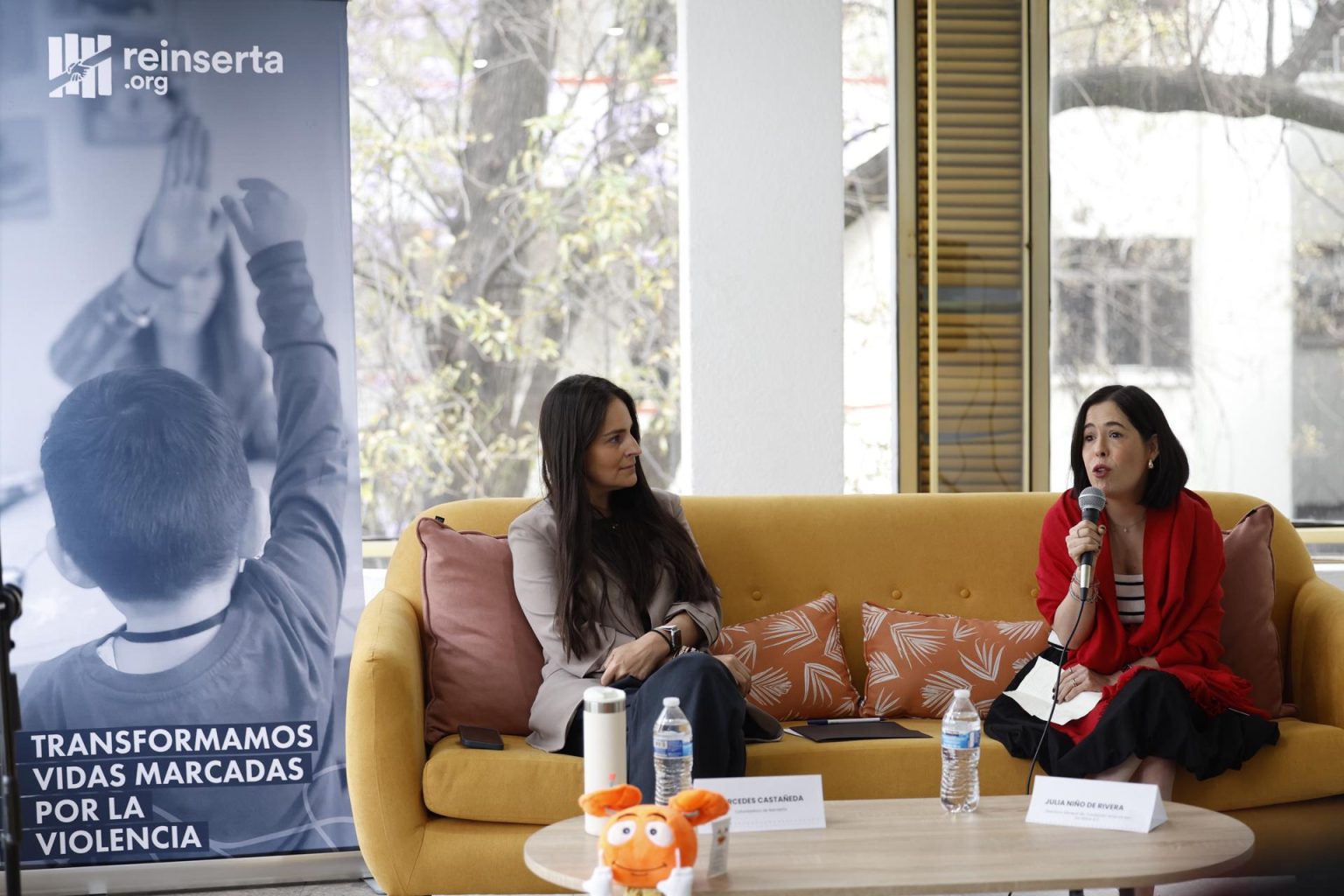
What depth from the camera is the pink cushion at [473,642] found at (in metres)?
2.83

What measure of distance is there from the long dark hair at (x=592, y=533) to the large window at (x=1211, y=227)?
1695mm

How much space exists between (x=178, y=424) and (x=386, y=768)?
107 centimetres

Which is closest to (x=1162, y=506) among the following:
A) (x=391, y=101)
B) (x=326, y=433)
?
(x=326, y=433)

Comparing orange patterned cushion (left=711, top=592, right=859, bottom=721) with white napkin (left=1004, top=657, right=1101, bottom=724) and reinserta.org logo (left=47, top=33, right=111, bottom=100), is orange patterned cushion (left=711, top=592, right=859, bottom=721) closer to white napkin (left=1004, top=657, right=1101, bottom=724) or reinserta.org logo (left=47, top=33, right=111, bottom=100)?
white napkin (left=1004, top=657, right=1101, bottom=724)

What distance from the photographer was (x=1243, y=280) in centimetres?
421

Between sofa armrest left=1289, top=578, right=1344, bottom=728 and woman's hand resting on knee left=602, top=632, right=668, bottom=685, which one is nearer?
woman's hand resting on knee left=602, top=632, right=668, bottom=685

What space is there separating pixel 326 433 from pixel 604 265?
1.42 metres

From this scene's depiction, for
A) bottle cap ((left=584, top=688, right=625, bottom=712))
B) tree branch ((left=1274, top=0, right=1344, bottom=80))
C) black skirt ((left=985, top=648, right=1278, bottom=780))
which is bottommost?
black skirt ((left=985, top=648, right=1278, bottom=780))

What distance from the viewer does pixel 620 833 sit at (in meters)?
1.75

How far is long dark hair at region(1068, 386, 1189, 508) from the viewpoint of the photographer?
9.31 feet

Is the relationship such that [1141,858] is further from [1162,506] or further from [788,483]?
[788,483]

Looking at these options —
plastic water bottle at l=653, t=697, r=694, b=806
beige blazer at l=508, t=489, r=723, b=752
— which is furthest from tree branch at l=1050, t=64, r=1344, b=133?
plastic water bottle at l=653, t=697, r=694, b=806

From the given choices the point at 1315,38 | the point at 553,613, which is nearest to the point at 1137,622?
the point at 553,613

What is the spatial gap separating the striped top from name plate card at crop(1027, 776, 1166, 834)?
806 mm
